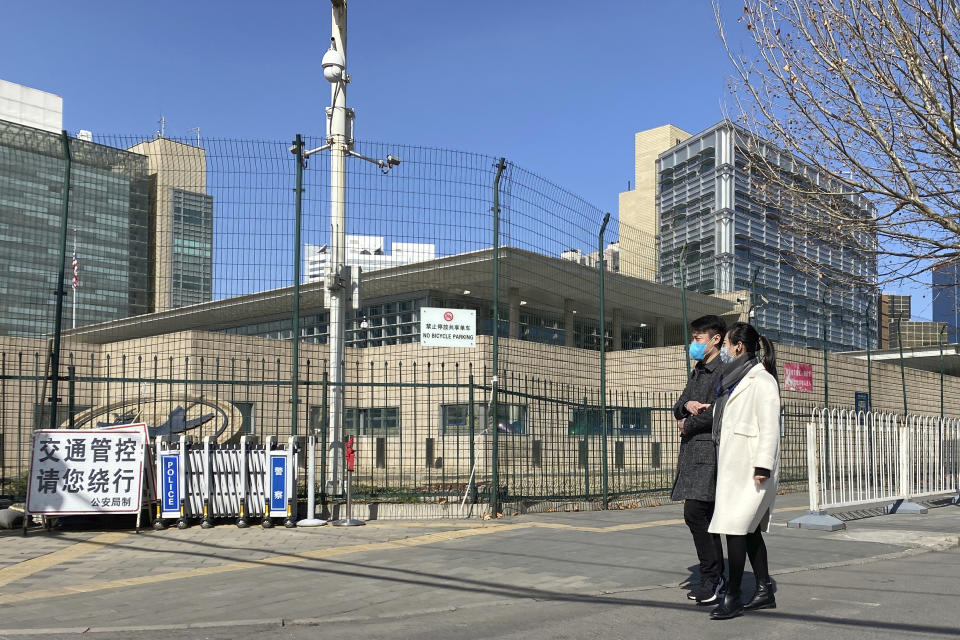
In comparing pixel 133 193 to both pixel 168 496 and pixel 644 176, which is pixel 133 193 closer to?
pixel 168 496

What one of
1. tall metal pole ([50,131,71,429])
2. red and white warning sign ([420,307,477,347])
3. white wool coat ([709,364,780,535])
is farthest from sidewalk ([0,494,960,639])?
red and white warning sign ([420,307,477,347])

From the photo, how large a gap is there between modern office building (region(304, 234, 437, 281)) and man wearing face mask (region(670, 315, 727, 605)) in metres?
6.34

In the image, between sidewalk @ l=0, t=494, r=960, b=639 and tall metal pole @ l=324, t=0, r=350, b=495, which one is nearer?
sidewalk @ l=0, t=494, r=960, b=639

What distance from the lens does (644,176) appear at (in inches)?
3199


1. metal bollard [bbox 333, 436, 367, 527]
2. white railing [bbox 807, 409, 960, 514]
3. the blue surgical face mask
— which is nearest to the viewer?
the blue surgical face mask

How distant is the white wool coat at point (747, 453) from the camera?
4.90m

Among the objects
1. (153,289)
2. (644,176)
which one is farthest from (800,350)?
(644,176)

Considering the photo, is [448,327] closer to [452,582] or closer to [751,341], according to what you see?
[452,582]

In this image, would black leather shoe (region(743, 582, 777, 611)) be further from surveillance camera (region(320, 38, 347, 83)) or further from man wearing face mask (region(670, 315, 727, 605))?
surveillance camera (region(320, 38, 347, 83))

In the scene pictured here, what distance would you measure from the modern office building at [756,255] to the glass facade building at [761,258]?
2 cm

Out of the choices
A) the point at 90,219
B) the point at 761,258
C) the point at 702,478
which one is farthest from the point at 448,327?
the point at 761,258

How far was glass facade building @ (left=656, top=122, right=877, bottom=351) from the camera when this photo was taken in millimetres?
10969

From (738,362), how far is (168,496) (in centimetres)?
660

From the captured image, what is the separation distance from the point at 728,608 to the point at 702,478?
779 millimetres
